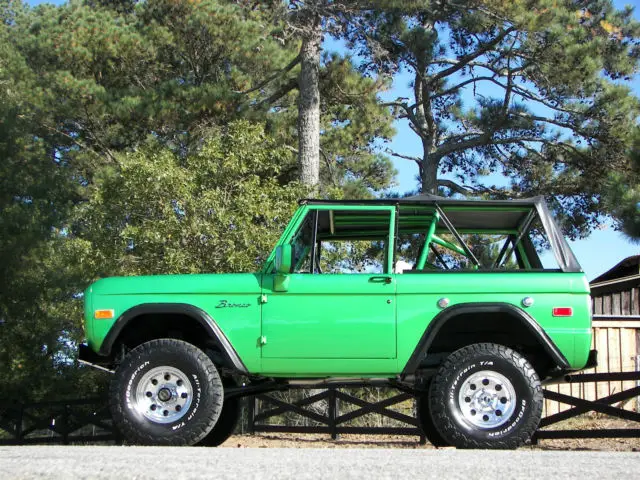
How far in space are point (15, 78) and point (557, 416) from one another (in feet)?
71.5

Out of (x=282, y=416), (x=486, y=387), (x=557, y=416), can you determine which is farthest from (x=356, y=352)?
(x=282, y=416)

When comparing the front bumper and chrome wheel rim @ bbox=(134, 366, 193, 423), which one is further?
the front bumper

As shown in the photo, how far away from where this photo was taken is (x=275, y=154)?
17.4 m

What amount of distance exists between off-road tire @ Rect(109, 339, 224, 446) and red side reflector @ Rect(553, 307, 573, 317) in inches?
114

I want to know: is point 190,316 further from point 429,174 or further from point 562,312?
point 429,174

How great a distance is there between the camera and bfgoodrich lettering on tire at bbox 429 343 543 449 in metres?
6.61

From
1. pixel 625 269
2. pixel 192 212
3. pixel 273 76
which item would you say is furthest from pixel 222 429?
pixel 625 269

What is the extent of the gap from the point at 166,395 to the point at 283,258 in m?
1.54

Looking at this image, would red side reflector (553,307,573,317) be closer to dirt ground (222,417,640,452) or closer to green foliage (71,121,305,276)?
dirt ground (222,417,640,452)

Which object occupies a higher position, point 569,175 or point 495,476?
point 569,175

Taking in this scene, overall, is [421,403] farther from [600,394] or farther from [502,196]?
[502,196]

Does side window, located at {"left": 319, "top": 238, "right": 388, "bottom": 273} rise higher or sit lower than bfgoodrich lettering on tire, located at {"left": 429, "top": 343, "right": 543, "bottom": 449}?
higher

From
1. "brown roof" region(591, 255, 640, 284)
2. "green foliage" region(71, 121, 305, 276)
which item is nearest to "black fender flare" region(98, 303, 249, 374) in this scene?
"green foliage" region(71, 121, 305, 276)

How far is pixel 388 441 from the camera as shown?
15.0 m
